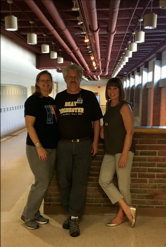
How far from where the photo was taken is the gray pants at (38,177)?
202 centimetres

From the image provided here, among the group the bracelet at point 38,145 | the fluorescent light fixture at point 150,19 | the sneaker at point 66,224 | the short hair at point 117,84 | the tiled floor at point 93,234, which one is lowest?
the tiled floor at point 93,234

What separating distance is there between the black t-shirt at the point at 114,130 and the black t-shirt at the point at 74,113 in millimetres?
174

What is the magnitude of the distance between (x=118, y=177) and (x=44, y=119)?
939 mm

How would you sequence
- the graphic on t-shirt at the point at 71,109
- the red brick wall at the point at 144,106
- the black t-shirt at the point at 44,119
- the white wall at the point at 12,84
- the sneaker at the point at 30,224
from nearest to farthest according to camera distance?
the white wall at the point at 12,84
the black t-shirt at the point at 44,119
the graphic on t-shirt at the point at 71,109
the sneaker at the point at 30,224
the red brick wall at the point at 144,106

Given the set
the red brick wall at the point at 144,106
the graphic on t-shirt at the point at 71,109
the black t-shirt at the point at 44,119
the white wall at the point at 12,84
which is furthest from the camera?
the red brick wall at the point at 144,106

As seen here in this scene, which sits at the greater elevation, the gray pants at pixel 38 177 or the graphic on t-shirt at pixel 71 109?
the graphic on t-shirt at pixel 71 109

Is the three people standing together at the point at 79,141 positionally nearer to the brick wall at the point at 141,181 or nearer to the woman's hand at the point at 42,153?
the woman's hand at the point at 42,153

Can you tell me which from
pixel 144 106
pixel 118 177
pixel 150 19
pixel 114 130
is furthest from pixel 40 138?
pixel 144 106

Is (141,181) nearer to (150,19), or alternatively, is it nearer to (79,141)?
(79,141)

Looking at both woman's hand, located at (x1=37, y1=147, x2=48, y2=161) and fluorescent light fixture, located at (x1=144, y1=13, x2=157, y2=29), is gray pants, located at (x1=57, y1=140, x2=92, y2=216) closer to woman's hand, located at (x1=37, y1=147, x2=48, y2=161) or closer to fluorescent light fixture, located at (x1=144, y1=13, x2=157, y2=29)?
woman's hand, located at (x1=37, y1=147, x2=48, y2=161)

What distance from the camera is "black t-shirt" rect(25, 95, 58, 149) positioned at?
1895 mm

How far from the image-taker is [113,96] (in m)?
2.07

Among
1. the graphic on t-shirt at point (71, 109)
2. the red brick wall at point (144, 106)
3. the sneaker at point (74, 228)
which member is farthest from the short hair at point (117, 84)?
the red brick wall at point (144, 106)

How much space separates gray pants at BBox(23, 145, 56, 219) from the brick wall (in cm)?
34
